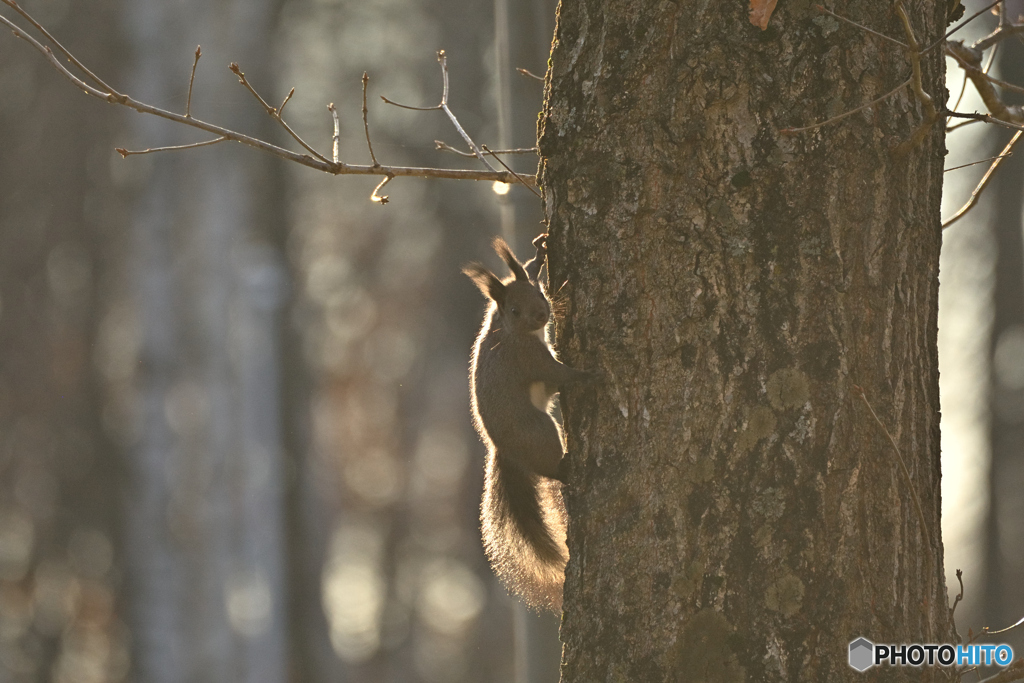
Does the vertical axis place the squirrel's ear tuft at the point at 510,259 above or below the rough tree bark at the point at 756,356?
above

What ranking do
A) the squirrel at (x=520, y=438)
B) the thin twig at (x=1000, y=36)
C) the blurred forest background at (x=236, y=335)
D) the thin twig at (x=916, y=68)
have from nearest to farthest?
the thin twig at (x=916, y=68)
the thin twig at (x=1000, y=36)
the squirrel at (x=520, y=438)
the blurred forest background at (x=236, y=335)

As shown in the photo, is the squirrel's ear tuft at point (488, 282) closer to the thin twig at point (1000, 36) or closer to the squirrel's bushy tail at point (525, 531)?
the squirrel's bushy tail at point (525, 531)

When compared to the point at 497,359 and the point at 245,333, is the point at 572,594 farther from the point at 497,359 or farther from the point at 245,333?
the point at 245,333

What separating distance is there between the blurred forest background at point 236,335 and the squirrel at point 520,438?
5.26 metres

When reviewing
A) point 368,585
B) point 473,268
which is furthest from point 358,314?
point 473,268

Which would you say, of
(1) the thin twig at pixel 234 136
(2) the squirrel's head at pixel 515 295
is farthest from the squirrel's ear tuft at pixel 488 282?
(1) the thin twig at pixel 234 136

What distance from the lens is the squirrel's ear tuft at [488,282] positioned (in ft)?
8.98

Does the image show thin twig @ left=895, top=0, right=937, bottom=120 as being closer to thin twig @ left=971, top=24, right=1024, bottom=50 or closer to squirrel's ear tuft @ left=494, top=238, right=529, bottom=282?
thin twig @ left=971, top=24, right=1024, bottom=50

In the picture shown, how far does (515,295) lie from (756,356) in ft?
3.80

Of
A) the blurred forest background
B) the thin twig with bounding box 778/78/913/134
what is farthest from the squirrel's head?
the blurred forest background

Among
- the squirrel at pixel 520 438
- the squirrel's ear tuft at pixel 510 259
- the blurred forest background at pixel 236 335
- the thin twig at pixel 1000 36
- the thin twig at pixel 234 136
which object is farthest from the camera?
the blurred forest background at pixel 236 335

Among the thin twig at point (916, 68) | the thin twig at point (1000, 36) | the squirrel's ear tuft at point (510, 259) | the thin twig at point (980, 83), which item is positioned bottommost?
the squirrel's ear tuft at point (510, 259)

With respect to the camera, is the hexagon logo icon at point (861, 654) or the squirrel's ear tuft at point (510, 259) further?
the squirrel's ear tuft at point (510, 259)

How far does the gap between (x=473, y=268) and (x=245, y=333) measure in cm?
710
